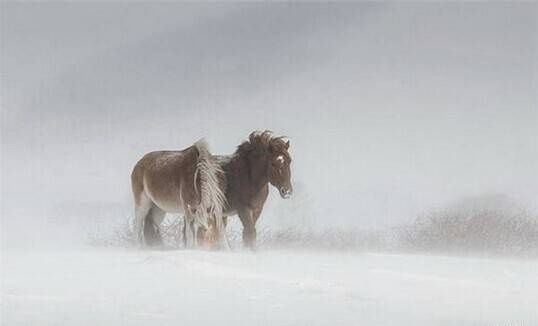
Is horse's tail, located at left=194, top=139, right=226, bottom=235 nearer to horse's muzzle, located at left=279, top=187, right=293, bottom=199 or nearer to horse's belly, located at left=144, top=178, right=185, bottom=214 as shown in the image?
horse's belly, located at left=144, top=178, right=185, bottom=214

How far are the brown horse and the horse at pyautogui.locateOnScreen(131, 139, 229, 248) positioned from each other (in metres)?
0.10

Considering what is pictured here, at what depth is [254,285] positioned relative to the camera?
5.89 metres

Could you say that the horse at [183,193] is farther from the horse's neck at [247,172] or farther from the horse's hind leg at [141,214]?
the horse's neck at [247,172]

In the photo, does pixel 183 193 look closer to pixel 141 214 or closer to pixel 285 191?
pixel 141 214

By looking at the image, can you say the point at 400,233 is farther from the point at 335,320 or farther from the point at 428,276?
the point at 335,320

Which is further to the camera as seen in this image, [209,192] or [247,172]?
[247,172]

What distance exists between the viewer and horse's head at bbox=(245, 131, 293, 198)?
6.74 metres

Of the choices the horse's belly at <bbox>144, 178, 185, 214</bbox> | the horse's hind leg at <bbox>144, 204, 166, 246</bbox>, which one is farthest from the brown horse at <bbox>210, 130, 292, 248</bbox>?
the horse's hind leg at <bbox>144, 204, 166, 246</bbox>

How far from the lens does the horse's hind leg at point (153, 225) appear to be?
7.38 m

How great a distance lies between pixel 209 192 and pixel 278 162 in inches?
24.2

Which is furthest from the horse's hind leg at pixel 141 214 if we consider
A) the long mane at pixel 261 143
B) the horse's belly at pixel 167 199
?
the long mane at pixel 261 143

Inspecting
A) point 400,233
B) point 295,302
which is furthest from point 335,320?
point 400,233

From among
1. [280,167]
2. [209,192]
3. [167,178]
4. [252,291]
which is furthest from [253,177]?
[252,291]

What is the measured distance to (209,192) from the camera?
6.74 m
